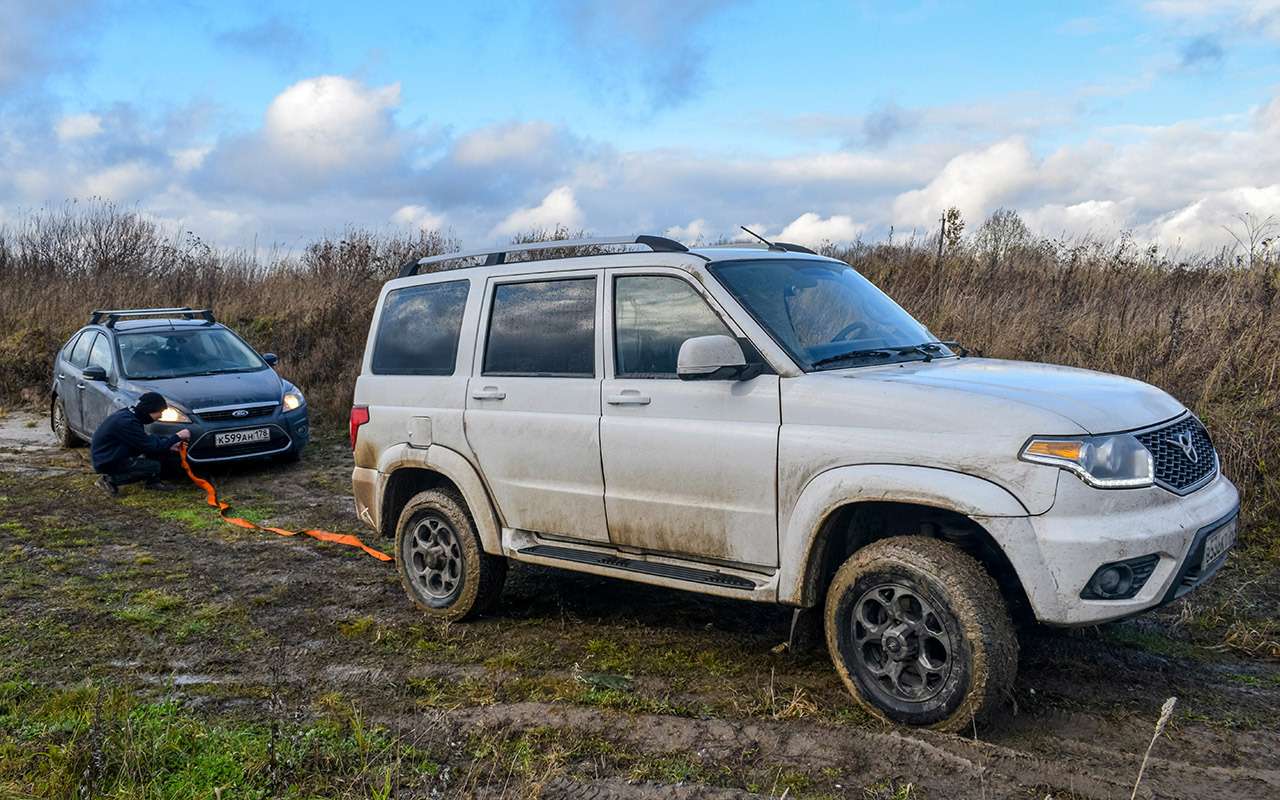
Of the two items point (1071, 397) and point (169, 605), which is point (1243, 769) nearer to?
point (1071, 397)

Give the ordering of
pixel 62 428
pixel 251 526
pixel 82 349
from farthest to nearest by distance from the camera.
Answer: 1. pixel 62 428
2. pixel 82 349
3. pixel 251 526

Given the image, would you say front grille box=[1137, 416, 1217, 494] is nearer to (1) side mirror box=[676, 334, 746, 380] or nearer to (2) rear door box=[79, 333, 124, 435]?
(1) side mirror box=[676, 334, 746, 380]

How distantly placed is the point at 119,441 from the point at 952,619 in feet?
29.8

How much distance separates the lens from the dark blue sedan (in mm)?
10711

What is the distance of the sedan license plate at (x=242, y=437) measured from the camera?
10648 millimetres

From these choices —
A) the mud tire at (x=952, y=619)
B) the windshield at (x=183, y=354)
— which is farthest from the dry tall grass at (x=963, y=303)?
the mud tire at (x=952, y=619)

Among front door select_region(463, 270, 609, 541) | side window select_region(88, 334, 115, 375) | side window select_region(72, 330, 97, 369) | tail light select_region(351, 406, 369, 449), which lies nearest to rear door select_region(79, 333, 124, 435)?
side window select_region(88, 334, 115, 375)

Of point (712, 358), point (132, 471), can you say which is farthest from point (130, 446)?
point (712, 358)

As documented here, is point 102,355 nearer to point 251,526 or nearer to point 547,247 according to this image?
point 251,526

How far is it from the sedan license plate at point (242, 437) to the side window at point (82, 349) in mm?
2906

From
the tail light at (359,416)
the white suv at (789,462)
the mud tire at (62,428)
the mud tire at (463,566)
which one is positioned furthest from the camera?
the mud tire at (62,428)

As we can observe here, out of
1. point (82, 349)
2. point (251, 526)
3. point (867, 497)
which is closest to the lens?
point (867, 497)

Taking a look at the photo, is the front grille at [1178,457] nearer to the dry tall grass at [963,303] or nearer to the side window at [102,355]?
the dry tall grass at [963,303]

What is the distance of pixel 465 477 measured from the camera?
5555 millimetres
